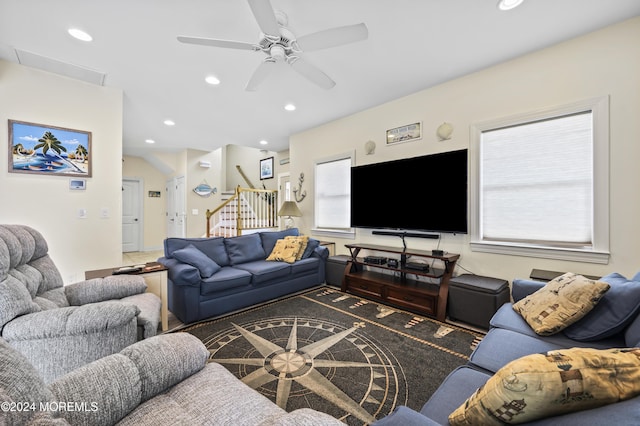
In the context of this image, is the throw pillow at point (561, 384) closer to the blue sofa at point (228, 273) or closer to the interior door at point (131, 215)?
the blue sofa at point (228, 273)

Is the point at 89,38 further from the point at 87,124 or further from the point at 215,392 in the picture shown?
the point at 215,392

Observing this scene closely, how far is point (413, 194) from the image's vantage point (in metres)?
3.53

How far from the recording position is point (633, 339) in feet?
4.31

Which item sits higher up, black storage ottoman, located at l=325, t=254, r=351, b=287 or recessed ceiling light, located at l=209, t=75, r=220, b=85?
recessed ceiling light, located at l=209, t=75, r=220, b=85

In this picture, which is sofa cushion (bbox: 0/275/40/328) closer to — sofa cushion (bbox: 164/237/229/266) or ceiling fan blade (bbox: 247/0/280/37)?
sofa cushion (bbox: 164/237/229/266)

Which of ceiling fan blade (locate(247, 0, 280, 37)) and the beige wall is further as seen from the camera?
the beige wall

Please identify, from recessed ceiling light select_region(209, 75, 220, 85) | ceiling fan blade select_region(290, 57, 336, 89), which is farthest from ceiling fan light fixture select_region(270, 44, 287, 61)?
recessed ceiling light select_region(209, 75, 220, 85)

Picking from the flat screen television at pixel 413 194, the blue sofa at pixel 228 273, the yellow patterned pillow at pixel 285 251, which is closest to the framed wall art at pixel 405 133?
the flat screen television at pixel 413 194

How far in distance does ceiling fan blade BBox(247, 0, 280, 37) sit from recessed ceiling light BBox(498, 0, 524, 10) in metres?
1.76

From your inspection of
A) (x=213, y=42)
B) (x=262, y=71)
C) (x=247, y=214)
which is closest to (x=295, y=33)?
(x=262, y=71)

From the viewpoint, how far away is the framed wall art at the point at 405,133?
365 cm

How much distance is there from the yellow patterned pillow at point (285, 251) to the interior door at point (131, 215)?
218 inches

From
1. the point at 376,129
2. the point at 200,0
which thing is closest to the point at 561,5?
the point at 376,129

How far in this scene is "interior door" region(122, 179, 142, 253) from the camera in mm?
7293
